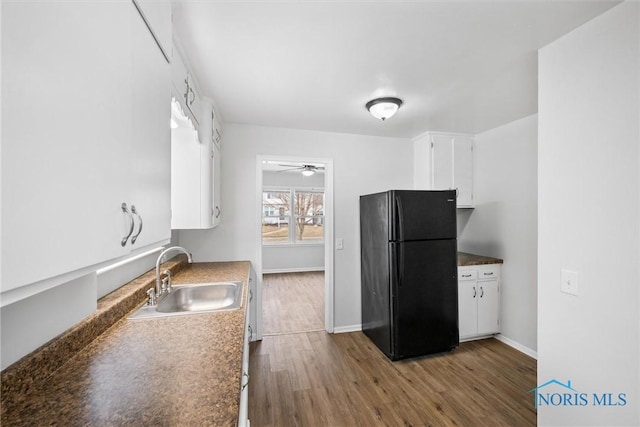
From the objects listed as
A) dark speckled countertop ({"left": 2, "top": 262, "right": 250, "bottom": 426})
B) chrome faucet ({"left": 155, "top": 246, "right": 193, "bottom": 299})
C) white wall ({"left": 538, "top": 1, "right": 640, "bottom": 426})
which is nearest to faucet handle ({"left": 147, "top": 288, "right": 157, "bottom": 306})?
chrome faucet ({"left": 155, "top": 246, "right": 193, "bottom": 299})

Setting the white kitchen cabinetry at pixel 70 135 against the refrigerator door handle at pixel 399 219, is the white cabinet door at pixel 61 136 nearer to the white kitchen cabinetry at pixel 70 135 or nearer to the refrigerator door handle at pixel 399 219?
the white kitchen cabinetry at pixel 70 135

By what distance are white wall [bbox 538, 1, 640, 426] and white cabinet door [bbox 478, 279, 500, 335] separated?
4.83 ft

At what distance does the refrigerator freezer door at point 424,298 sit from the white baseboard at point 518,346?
72cm

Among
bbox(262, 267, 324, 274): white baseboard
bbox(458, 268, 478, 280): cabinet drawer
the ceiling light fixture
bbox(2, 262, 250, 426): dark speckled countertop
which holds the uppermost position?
the ceiling light fixture

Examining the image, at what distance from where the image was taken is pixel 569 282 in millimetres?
1433

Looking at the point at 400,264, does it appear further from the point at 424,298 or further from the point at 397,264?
the point at 424,298

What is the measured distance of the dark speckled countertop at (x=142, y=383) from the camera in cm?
71

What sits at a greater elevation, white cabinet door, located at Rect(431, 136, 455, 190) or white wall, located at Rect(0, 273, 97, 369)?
white cabinet door, located at Rect(431, 136, 455, 190)

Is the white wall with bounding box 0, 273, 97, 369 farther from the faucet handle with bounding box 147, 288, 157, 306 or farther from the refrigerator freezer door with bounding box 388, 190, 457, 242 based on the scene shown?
the refrigerator freezer door with bounding box 388, 190, 457, 242

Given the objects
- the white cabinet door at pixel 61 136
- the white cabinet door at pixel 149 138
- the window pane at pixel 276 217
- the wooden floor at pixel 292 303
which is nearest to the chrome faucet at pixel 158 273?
the white cabinet door at pixel 149 138

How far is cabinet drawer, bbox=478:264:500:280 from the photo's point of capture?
2.97m

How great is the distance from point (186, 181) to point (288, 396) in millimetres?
1847

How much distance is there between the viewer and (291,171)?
6.24 meters

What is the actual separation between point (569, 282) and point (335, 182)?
2.25 meters
